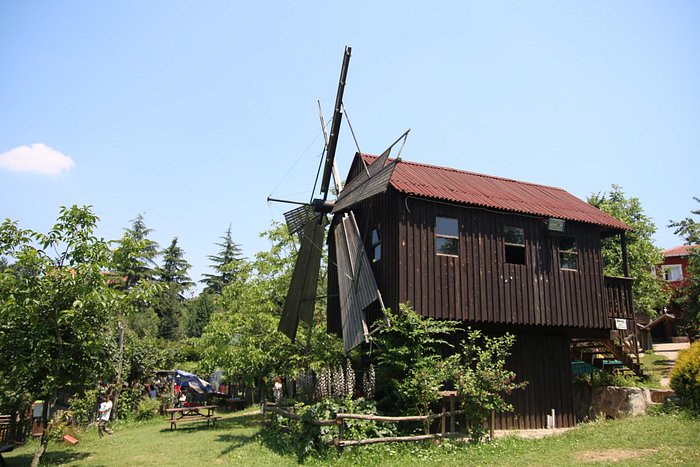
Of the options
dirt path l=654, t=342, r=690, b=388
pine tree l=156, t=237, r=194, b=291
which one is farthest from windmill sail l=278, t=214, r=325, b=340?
pine tree l=156, t=237, r=194, b=291

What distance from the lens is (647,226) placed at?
36062mm

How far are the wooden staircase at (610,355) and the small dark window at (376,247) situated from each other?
9.03 meters

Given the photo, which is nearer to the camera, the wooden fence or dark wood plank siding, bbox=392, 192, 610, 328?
the wooden fence

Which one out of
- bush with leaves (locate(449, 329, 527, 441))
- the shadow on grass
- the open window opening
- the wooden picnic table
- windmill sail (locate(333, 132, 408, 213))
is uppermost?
windmill sail (locate(333, 132, 408, 213))

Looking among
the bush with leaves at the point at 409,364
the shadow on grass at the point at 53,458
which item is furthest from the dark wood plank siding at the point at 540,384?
the shadow on grass at the point at 53,458

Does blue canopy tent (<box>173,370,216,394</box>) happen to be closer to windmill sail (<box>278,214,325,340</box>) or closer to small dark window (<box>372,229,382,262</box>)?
windmill sail (<box>278,214,325,340</box>)

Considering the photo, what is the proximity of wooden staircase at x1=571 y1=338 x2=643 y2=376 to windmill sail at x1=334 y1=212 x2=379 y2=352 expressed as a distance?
10064 millimetres

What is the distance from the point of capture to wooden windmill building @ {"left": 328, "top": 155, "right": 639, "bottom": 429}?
15.2 meters

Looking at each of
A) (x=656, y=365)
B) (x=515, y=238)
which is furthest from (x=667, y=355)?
(x=515, y=238)

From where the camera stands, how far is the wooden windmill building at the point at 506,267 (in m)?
15.2

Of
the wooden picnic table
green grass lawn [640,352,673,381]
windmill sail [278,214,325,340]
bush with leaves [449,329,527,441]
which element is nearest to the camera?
bush with leaves [449,329,527,441]

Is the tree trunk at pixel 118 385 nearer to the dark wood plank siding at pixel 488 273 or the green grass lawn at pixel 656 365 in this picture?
the dark wood plank siding at pixel 488 273

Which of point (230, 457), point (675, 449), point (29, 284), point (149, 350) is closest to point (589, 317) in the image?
point (675, 449)

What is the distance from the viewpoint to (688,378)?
1400cm
